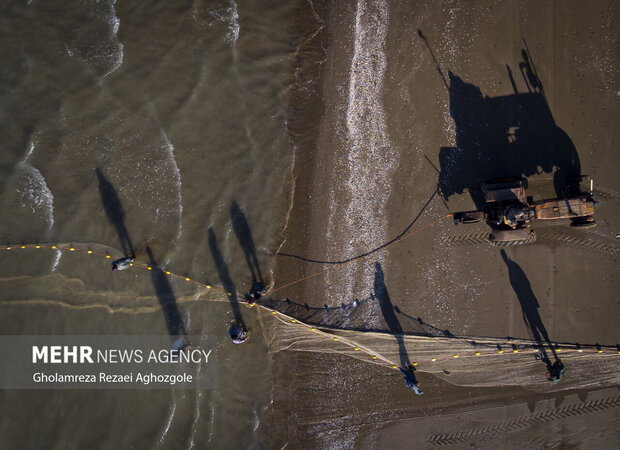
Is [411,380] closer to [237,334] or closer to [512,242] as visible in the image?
[512,242]

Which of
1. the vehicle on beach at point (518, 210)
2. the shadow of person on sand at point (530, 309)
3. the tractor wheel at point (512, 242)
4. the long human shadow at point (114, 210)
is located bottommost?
the shadow of person on sand at point (530, 309)

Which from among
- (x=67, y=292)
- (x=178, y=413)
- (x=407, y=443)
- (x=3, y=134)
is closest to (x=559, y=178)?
(x=407, y=443)

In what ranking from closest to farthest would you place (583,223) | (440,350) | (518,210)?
1. (518,210)
2. (583,223)
3. (440,350)

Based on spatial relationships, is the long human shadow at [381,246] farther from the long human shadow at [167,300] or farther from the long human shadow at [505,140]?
the long human shadow at [167,300]

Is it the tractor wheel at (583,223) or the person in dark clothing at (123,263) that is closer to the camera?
the tractor wheel at (583,223)

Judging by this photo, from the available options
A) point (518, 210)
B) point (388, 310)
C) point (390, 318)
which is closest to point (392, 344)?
point (390, 318)

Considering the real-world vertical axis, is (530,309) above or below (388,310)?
below

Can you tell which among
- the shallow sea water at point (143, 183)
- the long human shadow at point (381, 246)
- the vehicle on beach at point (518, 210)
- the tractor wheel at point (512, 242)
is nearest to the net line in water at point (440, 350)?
the shallow sea water at point (143, 183)
